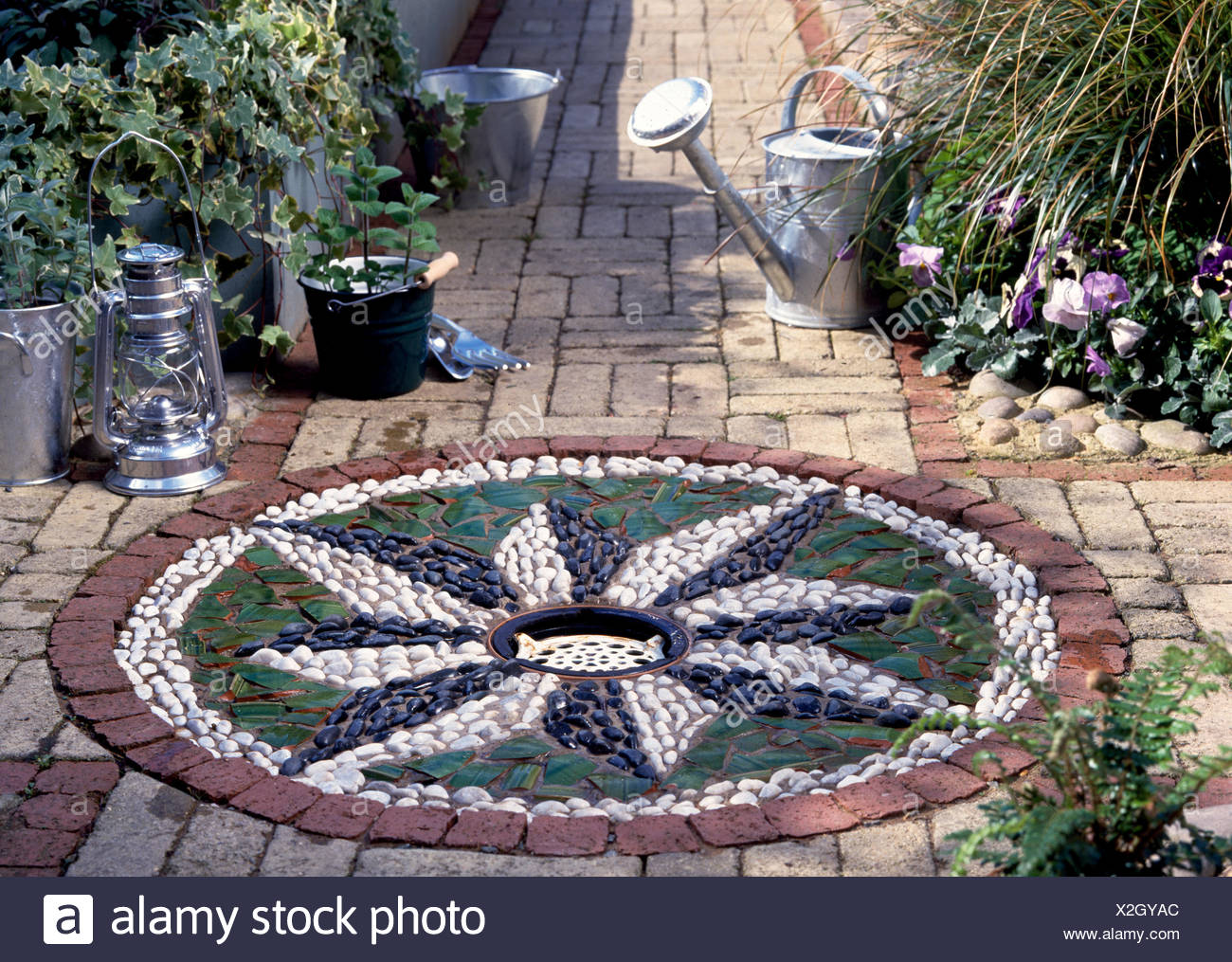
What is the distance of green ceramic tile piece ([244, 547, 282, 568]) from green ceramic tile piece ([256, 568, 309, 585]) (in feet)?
0.12

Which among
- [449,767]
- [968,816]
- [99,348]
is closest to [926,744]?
[968,816]

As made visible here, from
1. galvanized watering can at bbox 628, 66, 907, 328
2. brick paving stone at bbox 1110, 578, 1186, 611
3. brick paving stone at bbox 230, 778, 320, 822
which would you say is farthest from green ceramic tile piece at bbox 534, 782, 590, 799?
galvanized watering can at bbox 628, 66, 907, 328

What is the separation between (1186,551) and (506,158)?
4111 millimetres

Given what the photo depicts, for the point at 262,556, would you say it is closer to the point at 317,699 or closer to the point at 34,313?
the point at 317,699

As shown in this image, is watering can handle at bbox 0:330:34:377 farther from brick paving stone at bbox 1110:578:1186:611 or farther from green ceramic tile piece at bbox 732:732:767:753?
brick paving stone at bbox 1110:578:1186:611

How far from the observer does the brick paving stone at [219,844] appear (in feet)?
8.72

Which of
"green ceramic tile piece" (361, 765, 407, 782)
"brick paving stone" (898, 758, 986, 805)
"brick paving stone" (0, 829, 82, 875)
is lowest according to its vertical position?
"green ceramic tile piece" (361, 765, 407, 782)

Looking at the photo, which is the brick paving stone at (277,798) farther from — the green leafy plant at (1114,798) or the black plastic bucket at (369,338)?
the black plastic bucket at (369,338)

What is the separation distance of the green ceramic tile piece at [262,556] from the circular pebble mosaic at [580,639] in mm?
11

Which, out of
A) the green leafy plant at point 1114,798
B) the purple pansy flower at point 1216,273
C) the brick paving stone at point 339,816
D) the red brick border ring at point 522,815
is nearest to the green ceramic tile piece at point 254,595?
the red brick border ring at point 522,815

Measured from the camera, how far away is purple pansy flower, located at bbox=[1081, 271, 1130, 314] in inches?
177

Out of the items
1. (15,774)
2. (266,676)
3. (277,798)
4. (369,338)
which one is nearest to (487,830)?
(277,798)

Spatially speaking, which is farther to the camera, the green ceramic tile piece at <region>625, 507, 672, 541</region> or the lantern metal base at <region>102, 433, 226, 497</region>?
the lantern metal base at <region>102, 433, 226, 497</region>
